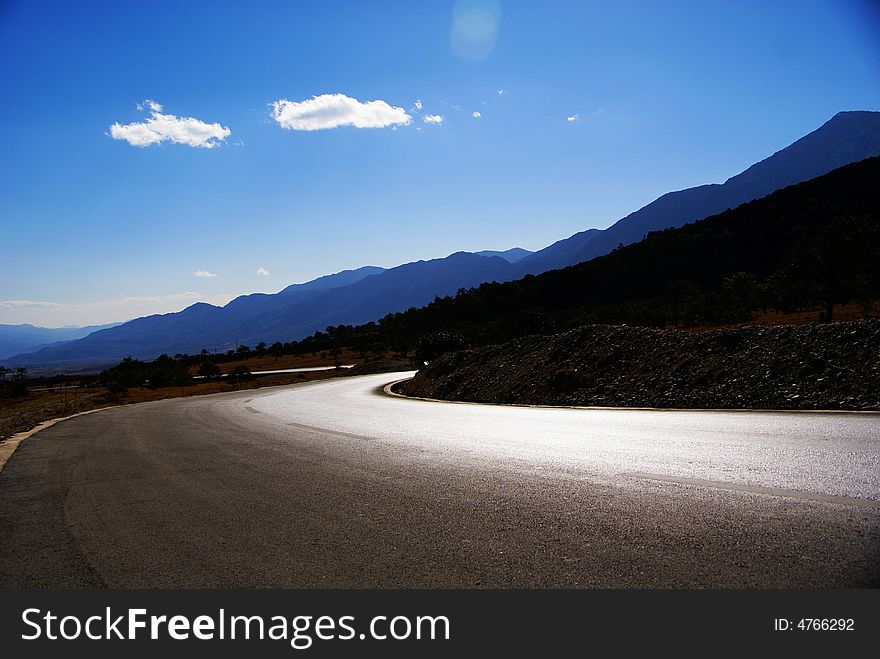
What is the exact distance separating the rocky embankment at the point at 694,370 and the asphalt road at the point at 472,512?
2.74m

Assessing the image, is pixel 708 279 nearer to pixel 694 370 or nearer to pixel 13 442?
pixel 694 370

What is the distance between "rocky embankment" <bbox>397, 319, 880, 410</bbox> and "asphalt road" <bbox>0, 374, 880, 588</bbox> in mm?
2741

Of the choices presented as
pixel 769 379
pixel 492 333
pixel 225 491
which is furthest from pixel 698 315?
pixel 225 491

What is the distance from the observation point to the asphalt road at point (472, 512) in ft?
12.1

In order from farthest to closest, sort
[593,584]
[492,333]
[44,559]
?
[492,333] < [44,559] < [593,584]

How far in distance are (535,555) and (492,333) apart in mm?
38271

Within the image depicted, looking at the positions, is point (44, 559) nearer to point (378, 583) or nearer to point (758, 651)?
point (378, 583)

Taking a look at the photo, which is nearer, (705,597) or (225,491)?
(705,597)

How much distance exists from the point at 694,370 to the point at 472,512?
12.5 m

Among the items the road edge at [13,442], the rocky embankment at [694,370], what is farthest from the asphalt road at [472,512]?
the rocky embankment at [694,370]

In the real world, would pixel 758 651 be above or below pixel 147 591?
below

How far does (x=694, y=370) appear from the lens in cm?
1561

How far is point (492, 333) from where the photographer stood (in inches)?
1655

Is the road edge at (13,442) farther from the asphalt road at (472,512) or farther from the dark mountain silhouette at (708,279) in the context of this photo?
the dark mountain silhouette at (708,279)
